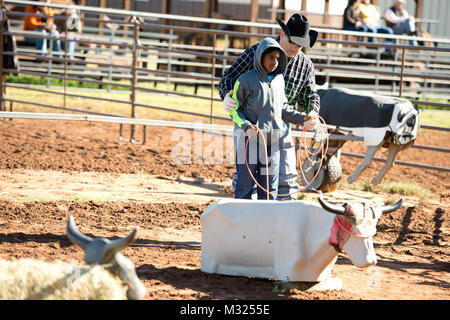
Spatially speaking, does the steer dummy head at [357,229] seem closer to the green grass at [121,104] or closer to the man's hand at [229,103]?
the man's hand at [229,103]

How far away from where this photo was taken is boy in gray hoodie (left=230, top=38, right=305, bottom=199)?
510 cm

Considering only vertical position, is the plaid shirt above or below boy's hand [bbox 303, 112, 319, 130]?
above

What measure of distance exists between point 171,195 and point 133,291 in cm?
376

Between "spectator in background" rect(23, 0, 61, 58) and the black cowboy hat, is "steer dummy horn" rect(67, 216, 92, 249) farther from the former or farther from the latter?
"spectator in background" rect(23, 0, 61, 58)

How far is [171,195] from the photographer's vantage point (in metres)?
7.65

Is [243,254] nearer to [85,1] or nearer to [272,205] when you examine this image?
[272,205]

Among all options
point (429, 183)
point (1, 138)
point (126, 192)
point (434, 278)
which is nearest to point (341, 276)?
point (434, 278)

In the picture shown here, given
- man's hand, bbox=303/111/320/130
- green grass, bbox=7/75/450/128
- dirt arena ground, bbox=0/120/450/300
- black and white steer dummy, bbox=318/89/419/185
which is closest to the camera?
dirt arena ground, bbox=0/120/450/300

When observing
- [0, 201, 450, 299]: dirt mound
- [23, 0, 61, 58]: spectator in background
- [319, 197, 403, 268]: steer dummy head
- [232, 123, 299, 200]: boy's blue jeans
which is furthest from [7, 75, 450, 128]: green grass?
[319, 197, 403, 268]: steer dummy head

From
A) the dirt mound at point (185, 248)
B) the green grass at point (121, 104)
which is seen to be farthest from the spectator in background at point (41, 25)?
the dirt mound at point (185, 248)

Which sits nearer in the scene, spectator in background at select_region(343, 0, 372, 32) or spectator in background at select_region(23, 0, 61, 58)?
spectator in background at select_region(23, 0, 61, 58)

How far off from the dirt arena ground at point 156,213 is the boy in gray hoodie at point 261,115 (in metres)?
0.80

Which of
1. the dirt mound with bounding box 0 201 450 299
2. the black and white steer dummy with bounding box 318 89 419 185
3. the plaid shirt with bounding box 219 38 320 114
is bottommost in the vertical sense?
the dirt mound with bounding box 0 201 450 299

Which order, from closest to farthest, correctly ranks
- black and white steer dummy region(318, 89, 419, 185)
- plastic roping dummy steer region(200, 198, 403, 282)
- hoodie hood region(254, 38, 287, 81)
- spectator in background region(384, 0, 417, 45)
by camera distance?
plastic roping dummy steer region(200, 198, 403, 282)
hoodie hood region(254, 38, 287, 81)
black and white steer dummy region(318, 89, 419, 185)
spectator in background region(384, 0, 417, 45)
